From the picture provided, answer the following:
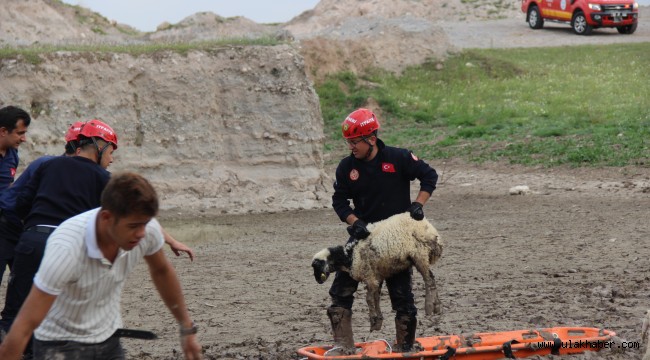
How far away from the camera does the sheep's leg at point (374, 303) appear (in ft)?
24.7

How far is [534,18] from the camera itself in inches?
1463

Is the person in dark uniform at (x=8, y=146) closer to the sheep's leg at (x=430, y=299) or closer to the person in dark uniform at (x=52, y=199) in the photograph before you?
the person in dark uniform at (x=52, y=199)

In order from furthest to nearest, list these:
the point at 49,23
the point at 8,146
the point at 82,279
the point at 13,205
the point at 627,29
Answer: the point at 627,29 < the point at 49,23 < the point at 8,146 < the point at 13,205 < the point at 82,279

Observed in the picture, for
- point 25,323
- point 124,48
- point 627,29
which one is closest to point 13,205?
point 25,323

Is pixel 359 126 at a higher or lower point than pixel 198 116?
higher

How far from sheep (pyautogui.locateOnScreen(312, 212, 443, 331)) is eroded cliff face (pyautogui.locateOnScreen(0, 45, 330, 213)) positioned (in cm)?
804

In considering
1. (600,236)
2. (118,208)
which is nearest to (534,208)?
(600,236)

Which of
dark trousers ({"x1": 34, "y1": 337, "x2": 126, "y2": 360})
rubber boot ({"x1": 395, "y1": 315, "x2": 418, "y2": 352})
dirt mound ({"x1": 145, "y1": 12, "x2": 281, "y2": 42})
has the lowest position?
rubber boot ({"x1": 395, "y1": 315, "x2": 418, "y2": 352})

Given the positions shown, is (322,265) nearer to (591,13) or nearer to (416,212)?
(416,212)

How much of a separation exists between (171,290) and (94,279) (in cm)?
49

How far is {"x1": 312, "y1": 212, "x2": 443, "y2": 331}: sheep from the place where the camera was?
24.4ft

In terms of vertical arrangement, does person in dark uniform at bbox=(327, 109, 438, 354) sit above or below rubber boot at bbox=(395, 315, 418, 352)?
above

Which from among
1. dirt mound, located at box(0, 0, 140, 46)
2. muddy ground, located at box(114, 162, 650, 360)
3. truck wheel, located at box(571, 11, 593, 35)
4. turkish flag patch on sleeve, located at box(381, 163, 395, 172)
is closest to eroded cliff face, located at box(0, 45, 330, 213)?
muddy ground, located at box(114, 162, 650, 360)

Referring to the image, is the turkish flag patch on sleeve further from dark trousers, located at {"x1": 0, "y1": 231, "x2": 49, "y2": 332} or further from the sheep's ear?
dark trousers, located at {"x1": 0, "y1": 231, "x2": 49, "y2": 332}
